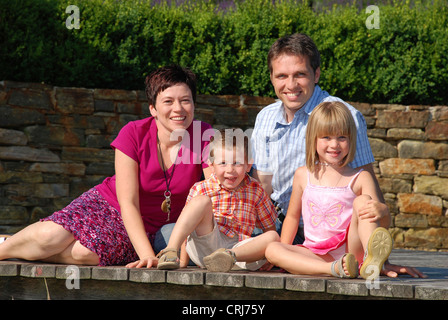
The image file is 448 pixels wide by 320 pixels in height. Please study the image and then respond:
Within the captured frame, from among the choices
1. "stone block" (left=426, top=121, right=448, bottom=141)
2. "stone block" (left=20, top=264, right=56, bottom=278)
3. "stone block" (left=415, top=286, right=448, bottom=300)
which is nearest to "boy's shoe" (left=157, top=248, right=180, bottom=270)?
"stone block" (left=20, top=264, right=56, bottom=278)

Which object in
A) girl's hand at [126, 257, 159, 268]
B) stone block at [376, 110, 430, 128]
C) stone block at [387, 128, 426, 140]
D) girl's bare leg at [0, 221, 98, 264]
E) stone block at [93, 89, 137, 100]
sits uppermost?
stone block at [93, 89, 137, 100]

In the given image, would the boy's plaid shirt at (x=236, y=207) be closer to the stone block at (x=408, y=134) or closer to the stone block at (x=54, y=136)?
the stone block at (x=54, y=136)

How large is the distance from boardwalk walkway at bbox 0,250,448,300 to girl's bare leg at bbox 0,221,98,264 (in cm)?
10

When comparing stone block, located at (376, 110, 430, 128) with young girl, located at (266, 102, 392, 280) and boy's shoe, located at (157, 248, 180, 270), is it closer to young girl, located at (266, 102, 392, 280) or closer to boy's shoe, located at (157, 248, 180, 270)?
young girl, located at (266, 102, 392, 280)

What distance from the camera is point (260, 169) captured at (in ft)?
14.3

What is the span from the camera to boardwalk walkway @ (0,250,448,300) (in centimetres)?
307

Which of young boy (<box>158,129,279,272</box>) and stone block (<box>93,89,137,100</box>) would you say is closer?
young boy (<box>158,129,279,272</box>)

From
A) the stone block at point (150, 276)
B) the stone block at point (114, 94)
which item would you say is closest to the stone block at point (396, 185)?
the stone block at point (114, 94)

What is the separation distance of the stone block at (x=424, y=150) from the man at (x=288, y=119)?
12.9 ft

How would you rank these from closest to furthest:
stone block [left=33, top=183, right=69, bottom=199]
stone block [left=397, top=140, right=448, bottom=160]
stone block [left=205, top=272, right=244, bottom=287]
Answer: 1. stone block [left=205, top=272, right=244, bottom=287]
2. stone block [left=33, top=183, right=69, bottom=199]
3. stone block [left=397, top=140, right=448, bottom=160]

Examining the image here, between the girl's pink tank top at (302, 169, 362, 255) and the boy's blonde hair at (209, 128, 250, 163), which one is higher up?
the boy's blonde hair at (209, 128, 250, 163)

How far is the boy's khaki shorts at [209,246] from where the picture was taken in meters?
3.70

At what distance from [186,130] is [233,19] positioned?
4248 millimetres

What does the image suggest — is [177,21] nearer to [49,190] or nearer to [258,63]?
[258,63]
